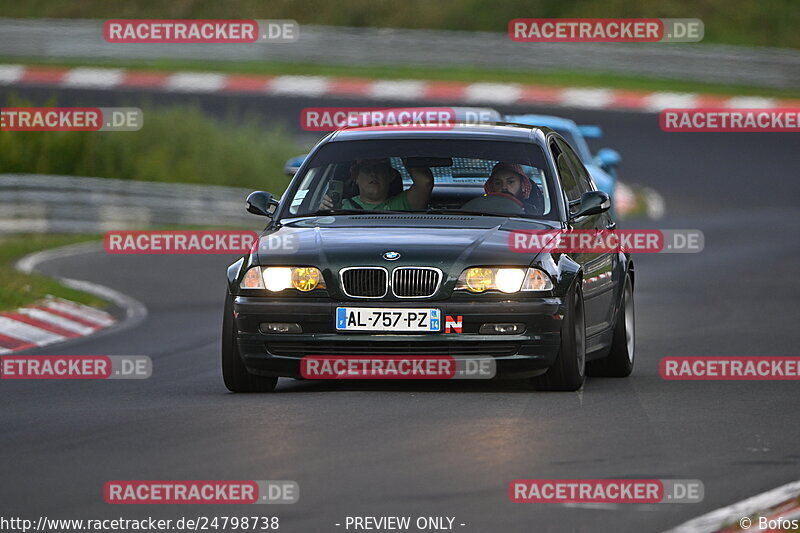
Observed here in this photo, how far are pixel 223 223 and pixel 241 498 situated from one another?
2227 cm

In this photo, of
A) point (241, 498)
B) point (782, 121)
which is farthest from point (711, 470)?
point (782, 121)

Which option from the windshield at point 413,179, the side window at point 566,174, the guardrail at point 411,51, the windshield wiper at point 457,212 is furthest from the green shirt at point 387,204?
the guardrail at point 411,51

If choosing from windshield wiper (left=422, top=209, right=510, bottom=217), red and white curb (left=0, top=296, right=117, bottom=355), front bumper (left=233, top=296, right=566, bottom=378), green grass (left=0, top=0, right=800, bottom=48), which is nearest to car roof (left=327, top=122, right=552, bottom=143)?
windshield wiper (left=422, top=209, right=510, bottom=217)

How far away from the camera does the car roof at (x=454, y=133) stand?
1148 centimetres

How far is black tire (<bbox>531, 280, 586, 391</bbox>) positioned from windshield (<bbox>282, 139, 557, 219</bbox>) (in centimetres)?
75

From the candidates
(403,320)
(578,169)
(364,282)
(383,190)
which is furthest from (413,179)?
(578,169)

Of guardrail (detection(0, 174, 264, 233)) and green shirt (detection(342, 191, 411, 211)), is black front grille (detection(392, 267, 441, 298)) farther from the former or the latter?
guardrail (detection(0, 174, 264, 233))

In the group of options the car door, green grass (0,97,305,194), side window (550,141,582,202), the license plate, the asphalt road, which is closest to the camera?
the asphalt road

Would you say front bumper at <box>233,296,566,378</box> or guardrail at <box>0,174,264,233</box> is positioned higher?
front bumper at <box>233,296,566,378</box>

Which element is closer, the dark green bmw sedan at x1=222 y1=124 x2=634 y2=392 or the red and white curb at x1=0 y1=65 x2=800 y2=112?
the dark green bmw sedan at x1=222 y1=124 x2=634 y2=392

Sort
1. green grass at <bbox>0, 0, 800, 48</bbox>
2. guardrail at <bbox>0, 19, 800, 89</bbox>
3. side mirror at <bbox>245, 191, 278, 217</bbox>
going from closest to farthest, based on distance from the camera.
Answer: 1. side mirror at <bbox>245, 191, 278, 217</bbox>
2. guardrail at <bbox>0, 19, 800, 89</bbox>
3. green grass at <bbox>0, 0, 800, 48</bbox>

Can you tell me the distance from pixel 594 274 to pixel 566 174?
0.89 meters

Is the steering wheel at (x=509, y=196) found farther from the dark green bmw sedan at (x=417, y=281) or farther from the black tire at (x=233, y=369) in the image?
the black tire at (x=233, y=369)

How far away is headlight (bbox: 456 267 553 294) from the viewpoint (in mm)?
10125
